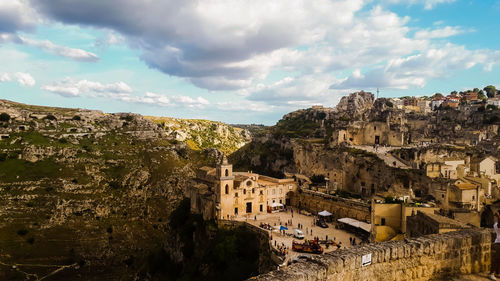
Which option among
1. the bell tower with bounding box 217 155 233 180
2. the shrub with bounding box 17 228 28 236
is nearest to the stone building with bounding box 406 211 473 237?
the bell tower with bounding box 217 155 233 180

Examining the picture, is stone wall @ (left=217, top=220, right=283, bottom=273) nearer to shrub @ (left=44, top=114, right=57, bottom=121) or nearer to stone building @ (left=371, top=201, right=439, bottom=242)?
stone building @ (left=371, top=201, right=439, bottom=242)

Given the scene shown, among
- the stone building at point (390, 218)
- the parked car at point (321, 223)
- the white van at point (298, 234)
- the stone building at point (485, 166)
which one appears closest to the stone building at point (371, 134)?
the stone building at point (485, 166)

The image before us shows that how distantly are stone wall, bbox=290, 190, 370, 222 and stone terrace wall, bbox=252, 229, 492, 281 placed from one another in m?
24.9

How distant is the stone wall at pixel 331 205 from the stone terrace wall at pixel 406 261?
81.7ft

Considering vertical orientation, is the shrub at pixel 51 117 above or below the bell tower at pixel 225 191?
above

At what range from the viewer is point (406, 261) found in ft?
32.1

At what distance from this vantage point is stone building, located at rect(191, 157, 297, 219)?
127 feet

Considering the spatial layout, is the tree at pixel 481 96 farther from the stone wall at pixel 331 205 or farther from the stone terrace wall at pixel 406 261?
the stone terrace wall at pixel 406 261

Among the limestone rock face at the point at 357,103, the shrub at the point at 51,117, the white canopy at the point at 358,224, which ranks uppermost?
the limestone rock face at the point at 357,103

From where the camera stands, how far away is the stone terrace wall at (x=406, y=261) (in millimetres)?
8812

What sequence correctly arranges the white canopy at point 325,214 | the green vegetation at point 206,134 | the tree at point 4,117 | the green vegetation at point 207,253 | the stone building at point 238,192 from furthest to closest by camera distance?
the green vegetation at point 206,134 < the tree at point 4,117 < the stone building at point 238,192 < the white canopy at point 325,214 < the green vegetation at point 207,253

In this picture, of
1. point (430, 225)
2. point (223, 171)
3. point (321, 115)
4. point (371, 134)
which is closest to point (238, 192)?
point (223, 171)

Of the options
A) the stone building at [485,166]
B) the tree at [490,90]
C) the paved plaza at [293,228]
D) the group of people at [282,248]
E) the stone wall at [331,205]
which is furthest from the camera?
the tree at [490,90]

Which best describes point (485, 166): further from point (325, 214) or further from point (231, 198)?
point (231, 198)
